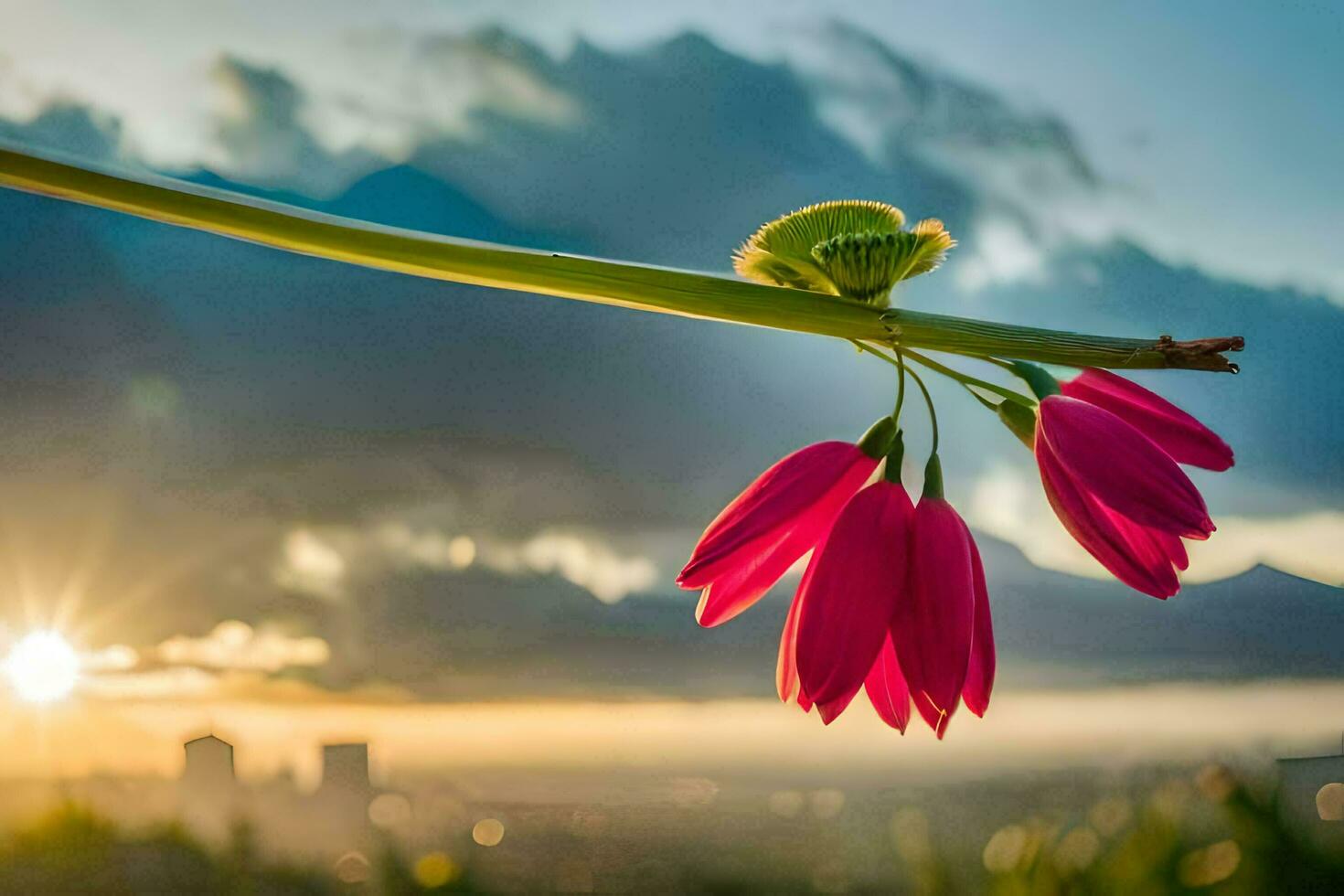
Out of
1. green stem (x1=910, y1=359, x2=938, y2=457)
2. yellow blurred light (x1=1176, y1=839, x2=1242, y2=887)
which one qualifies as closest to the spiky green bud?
green stem (x1=910, y1=359, x2=938, y2=457)

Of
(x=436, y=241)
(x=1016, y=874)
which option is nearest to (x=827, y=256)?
(x=436, y=241)

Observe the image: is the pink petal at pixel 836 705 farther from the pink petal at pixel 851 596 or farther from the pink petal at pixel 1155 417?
the pink petal at pixel 1155 417

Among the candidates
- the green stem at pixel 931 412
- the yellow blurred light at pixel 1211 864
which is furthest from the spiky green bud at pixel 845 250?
the yellow blurred light at pixel 1211 864

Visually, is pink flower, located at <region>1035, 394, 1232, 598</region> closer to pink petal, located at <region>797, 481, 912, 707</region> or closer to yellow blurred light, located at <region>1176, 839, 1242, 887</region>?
pink petal, located at <region>797, 481, 912, 707</region>

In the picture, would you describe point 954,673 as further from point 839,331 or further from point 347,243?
point 347,243

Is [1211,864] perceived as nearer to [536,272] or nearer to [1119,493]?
[1119,493]

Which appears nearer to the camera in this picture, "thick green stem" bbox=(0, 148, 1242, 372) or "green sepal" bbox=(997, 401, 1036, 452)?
"thick green stem" bbox=(0, 148, 1242, 372)

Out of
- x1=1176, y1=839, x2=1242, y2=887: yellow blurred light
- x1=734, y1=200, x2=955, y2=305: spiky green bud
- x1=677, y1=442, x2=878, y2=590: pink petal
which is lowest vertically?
x1=1176, y1=839, x2=1242, y2=887: yellow blurred light

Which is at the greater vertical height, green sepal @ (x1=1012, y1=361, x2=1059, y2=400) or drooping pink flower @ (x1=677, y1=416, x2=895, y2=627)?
green sepal @ (x1=1012, y1=361, x2=1059, y2=400)
